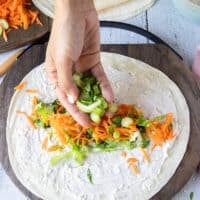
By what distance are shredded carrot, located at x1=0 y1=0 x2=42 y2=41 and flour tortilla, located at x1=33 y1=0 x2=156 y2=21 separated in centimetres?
5

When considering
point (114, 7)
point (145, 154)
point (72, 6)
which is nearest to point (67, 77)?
point (72, 6)

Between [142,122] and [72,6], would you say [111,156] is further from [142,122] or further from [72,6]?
[72,6]

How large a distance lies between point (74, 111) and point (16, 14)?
521mm

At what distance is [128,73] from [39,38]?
1.10 ft

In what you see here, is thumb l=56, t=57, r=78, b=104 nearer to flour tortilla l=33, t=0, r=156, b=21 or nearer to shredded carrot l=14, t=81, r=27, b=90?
shredded carrot l=14, t=81, r=27, b=90

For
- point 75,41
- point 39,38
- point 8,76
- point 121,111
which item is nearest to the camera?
point 75,41

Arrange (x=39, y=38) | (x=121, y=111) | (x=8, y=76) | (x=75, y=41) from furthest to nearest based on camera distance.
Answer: (x=39, y=38) < (x=8, y=76) < (x=121, y=111) < (x=75, y=41)

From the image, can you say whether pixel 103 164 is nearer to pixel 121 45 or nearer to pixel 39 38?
pixel 121 45

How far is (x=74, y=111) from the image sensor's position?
4.38 feet

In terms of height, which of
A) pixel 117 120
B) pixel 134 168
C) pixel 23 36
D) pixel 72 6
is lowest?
pixel 134 168

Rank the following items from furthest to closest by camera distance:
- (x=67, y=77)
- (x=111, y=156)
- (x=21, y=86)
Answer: (x=21, y=86) → (x=111, y=156) → (x=67, y=77)

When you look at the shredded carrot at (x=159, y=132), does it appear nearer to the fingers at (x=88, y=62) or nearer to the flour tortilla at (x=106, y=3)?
the fingers at (x=88, y=62)

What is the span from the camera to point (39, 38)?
5.42 ft

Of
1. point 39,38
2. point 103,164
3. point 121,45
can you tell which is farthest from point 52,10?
point 103,164
